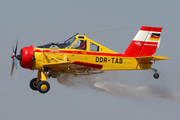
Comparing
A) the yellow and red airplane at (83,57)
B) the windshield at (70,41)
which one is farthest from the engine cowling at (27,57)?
the windshield at (70,41)

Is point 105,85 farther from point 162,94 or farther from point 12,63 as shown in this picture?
point 12,63

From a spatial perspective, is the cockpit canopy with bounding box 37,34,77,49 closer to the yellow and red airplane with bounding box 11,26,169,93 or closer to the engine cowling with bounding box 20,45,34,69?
the yellow and red airplane with bounding box 11,26,169,93

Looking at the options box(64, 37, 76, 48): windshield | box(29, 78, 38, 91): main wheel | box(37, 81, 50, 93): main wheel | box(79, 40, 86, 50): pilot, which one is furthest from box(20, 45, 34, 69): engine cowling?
box(79, 40, 86, 50): pilot

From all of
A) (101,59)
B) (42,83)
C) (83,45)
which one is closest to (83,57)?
(83,45)

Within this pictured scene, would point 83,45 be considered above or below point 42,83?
above

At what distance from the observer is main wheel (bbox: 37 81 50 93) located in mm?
29906

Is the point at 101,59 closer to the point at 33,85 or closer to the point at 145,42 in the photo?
the point at 145,42

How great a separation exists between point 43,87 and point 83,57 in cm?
301

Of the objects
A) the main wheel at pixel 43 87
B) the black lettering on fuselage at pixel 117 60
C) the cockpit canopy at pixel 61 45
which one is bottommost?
the main wheel at pixel 43 87

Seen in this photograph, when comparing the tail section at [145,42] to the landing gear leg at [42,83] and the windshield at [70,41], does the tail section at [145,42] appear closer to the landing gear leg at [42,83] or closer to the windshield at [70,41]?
the windshield at [70,41]

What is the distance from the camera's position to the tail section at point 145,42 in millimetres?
32469

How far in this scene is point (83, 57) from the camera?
1213 inches

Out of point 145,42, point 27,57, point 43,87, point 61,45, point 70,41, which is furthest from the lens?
point 145,42

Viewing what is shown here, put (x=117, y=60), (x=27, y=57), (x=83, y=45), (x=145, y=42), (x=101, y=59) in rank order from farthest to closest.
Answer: (x=145, y=42), (x=117, y=60), (x=101, y=59), (x=83, y=45), (x=27, y=57)
